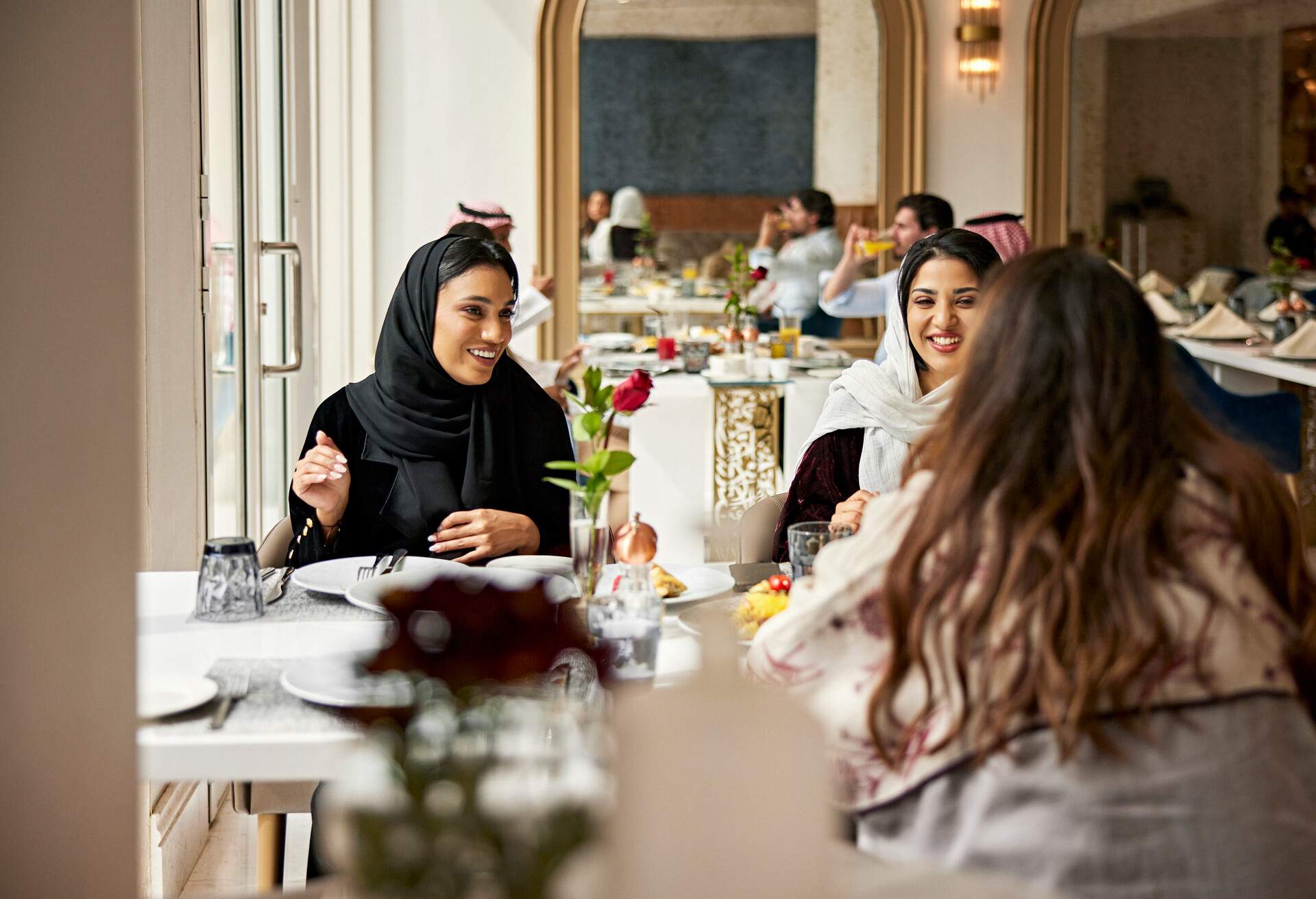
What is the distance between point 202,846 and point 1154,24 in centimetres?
567

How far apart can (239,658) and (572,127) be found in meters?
4.65

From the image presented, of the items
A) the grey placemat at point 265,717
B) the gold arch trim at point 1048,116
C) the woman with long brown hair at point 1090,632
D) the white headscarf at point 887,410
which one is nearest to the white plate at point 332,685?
the grey placemat at point 265,717

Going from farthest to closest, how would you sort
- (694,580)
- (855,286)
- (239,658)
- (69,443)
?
(855,286) → (694,580) → (239,658) → (69,443)

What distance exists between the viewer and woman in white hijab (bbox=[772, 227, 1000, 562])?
248 centimetres

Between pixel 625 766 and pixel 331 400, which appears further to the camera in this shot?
pixel 331 400

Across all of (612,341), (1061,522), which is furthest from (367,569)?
(612,341)

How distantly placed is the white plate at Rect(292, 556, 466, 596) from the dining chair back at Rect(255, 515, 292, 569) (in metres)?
0.32

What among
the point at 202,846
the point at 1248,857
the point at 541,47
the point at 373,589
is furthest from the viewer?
the point at 541,47

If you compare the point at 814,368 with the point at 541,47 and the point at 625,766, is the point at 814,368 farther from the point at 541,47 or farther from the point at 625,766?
the point at 625,766

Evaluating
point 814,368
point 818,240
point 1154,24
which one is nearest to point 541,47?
point 818,240

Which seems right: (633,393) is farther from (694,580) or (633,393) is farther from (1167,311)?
(1167,311)

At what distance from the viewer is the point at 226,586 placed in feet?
5.86

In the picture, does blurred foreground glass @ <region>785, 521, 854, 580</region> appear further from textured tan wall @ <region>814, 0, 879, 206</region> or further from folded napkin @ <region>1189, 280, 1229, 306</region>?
folded napkin @ <region>1189, 280, 1229, 306</region>

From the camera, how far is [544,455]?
2586 millimetres
